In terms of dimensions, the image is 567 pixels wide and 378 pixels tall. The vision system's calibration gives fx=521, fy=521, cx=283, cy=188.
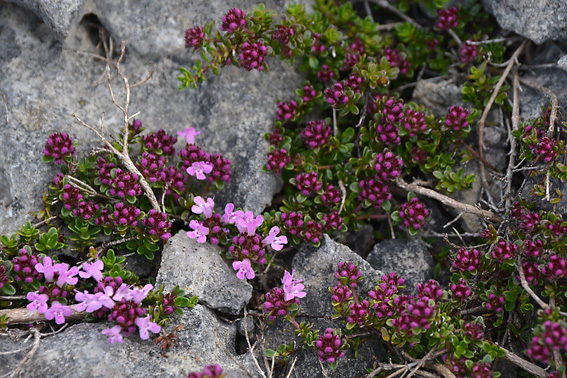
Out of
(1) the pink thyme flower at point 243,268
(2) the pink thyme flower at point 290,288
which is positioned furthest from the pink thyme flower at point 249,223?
(2) the pink thyme flower at point 290,288

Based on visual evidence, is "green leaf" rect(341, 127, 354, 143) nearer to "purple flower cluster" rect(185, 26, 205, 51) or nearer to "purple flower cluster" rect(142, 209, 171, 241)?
"purple flower cluster" rect(185, 26, 205, 51)

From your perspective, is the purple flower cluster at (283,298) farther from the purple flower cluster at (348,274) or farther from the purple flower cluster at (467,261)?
the purple flower cluster at (467,261)

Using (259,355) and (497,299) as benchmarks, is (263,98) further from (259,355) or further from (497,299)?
(497,299)

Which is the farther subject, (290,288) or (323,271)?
(323,271)

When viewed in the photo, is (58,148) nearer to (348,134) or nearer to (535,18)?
(348,134)

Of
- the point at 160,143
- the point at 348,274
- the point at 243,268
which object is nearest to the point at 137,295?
the point at 243,268

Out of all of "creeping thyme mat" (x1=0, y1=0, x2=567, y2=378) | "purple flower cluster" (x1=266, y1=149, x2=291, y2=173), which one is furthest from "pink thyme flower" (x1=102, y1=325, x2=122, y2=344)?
"purple flower cluster" (x1=266, y1=149, x2=291, y2=173)

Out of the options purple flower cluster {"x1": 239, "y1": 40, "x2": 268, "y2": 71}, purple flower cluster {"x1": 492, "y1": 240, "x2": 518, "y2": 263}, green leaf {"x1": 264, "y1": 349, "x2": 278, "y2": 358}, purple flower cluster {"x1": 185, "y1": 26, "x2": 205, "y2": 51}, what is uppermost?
purple flower cluster {"x1": 185, "y1": 26, "x2": 205, "y2": 51}
